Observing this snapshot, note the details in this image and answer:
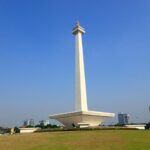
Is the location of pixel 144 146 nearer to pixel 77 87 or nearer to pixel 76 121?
pixel 76 121

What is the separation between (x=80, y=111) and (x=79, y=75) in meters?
9.83

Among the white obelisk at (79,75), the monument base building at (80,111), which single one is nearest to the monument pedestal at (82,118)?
the monument base building at (80,111)

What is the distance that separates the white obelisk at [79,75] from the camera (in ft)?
143

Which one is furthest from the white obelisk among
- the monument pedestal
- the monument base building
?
the monument pedestal

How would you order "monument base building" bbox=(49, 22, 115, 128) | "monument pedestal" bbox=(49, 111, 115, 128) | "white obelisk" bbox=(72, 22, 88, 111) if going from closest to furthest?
"monument pedestal" bbox=(49, 111, 115, 128) < "monument base building" bbox=(49, 22, 115, 128) < "white obelisk" bbox=(72, 22, 88, 111)

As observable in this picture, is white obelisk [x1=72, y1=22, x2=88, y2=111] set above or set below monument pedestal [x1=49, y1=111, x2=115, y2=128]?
above

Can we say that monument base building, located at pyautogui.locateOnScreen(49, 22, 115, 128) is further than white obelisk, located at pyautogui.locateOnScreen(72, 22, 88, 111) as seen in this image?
No

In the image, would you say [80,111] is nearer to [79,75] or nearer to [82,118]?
[82,118]

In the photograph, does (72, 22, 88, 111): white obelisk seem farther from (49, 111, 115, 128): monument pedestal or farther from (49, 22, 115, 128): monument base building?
(49, 111, 115, 128): monument pedestal

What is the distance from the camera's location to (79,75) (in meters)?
45.5

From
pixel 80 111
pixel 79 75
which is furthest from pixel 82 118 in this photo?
pixel 79 75

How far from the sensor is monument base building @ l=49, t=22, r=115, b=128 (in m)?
39.3

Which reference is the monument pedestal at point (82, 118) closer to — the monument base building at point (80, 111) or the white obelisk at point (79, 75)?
the monument base building at point (80, 111)

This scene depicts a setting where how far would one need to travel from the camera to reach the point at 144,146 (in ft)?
52.1
